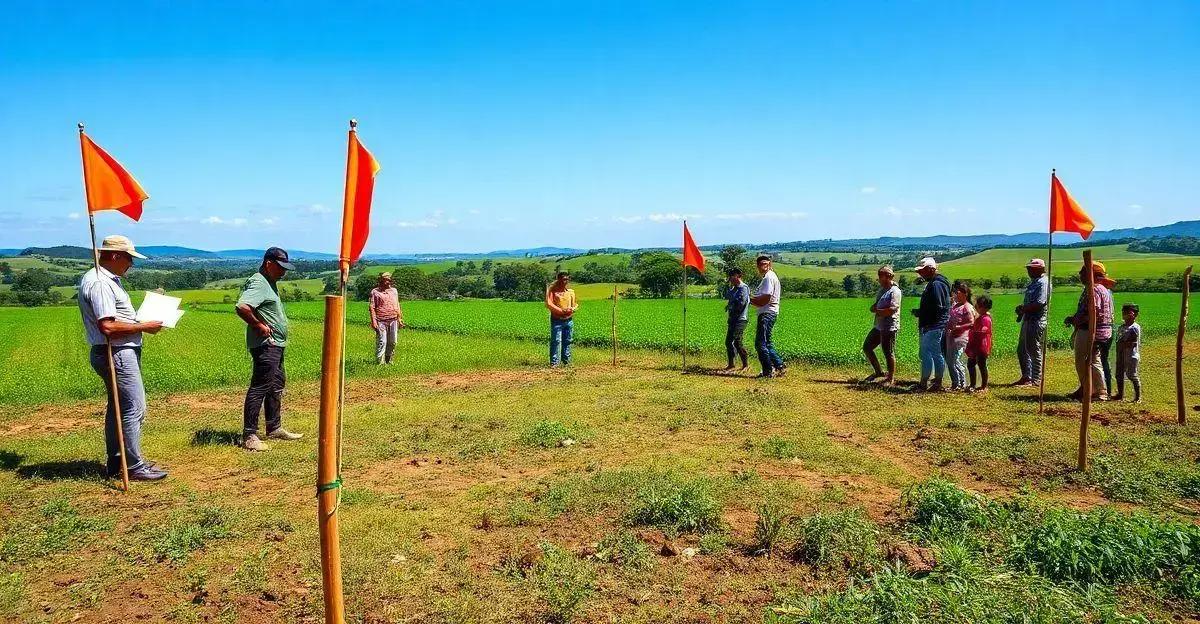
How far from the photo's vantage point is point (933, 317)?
392 inches

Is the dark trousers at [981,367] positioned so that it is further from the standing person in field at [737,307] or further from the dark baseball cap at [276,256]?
the dark baseball cap at [276,256]

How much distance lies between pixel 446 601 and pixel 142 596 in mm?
1770

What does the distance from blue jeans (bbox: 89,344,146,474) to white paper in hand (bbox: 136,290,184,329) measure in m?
0.31

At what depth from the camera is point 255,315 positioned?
23.2ft

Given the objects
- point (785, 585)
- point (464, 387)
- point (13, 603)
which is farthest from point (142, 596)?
point (464, 387)

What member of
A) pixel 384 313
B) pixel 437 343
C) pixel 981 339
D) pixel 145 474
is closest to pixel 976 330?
pixel 981 339

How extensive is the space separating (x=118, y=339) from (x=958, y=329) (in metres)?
10.2

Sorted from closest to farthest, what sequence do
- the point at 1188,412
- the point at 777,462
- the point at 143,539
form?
the point at 143,539
the point at 777,462
the point at 1188,412

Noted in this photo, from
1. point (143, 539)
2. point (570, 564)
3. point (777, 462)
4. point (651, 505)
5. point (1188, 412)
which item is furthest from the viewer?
point (1188, 412)

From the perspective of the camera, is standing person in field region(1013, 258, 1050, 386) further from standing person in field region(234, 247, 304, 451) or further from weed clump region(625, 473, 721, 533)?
standing person in field region(234, 247, 304, 451)

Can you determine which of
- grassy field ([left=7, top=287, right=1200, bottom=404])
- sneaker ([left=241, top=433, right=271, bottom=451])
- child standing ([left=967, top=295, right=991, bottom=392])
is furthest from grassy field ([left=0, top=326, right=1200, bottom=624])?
grassy field ([left=7, top=287, right=1200, bottom=404])

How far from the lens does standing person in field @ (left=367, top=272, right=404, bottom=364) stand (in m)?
13.6

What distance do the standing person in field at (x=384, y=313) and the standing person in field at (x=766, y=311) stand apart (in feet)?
22.6

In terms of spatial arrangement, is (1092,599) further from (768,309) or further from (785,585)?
(768,309)
